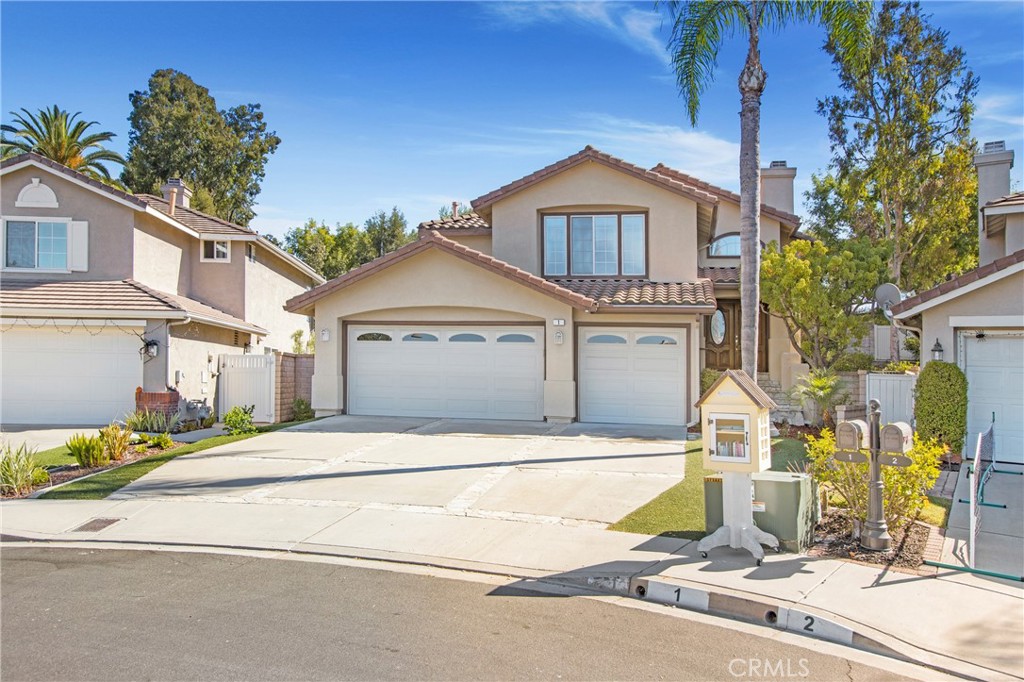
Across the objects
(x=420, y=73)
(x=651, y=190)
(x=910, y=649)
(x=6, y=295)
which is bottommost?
(x=910, y=649)

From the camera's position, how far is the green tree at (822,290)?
18.0m

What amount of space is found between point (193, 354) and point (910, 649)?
60.8ft

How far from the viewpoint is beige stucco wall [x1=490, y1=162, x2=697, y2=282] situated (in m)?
19.2

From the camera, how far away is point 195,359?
20.1 metres

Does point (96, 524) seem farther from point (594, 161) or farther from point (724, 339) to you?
point (724, 339)

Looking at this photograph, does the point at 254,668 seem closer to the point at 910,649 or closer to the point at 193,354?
the point at 910,649

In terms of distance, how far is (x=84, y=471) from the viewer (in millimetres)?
12633

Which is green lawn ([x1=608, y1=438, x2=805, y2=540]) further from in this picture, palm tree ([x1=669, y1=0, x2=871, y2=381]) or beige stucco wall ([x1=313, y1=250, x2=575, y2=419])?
beige stucco wall ([x1=313, y1=250, x2=575, y2=419])

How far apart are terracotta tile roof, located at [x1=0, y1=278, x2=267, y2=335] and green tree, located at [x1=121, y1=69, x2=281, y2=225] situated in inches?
766

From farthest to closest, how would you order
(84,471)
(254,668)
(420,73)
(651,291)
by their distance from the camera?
(651,291) → (420,73) → (84,471) → (254,668)

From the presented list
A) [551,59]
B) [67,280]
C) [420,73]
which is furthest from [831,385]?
[67,280]

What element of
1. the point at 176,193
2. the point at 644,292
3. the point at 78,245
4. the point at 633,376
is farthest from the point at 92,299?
the point at 644,292

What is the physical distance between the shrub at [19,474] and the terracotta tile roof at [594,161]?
1212 centimetres

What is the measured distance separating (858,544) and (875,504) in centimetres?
52
